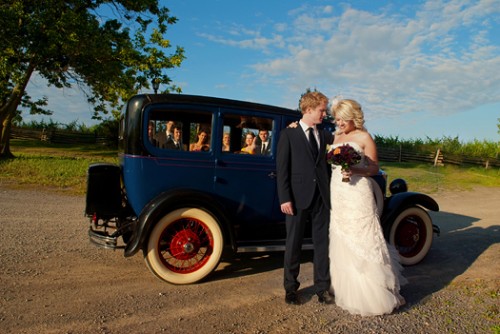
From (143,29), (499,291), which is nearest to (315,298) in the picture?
(499,291)

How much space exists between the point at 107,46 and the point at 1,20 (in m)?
3.59

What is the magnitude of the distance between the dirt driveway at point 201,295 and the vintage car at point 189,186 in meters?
0.37

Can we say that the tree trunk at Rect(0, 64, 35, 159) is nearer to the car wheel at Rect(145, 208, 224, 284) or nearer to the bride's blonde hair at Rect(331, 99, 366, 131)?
the car wheel at Rect(145, 208, 224, 284)

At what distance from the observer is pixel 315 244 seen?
372 centimetres

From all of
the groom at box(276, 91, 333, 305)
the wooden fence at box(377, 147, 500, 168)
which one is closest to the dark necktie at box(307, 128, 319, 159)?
the groom at box(276, 91, 333, 305)

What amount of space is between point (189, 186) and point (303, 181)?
4.21ft

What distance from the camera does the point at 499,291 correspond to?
3.91 meters

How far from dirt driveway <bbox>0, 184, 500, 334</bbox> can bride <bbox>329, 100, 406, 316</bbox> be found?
17cm

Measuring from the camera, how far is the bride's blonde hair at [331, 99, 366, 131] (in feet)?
11.8

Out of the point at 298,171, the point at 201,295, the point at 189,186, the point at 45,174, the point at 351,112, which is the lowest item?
the point at 201,295

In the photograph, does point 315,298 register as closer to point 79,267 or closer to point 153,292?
point 153,292

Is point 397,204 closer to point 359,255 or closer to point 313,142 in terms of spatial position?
point 359,255

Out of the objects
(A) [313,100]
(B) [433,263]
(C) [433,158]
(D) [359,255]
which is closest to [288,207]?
(D) [359,255]

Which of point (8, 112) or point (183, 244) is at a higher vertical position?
point (8, 112)
